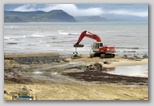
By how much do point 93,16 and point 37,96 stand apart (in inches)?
40.0

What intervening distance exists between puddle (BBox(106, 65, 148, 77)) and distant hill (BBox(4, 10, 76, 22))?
70cm

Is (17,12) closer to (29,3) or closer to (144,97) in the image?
(29,3)

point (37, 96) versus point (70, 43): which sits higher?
point (70, 43)

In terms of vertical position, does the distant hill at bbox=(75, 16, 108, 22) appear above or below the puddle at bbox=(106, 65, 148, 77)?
Answer: above

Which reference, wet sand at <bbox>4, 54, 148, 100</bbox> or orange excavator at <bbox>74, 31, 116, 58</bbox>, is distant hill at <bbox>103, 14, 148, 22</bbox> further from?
wet sand at <bbox>4, 54, 148, 100</bbox>

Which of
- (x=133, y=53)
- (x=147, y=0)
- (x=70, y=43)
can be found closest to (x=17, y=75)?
(x=70, y=43)

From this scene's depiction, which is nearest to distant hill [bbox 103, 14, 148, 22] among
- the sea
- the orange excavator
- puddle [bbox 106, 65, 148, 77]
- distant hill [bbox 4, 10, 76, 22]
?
the sea

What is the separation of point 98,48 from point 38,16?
71cm

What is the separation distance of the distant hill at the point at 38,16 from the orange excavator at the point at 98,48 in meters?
0.22

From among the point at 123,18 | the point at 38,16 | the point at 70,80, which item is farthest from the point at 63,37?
the point at 123,18

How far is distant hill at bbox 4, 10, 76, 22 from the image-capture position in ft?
12.5

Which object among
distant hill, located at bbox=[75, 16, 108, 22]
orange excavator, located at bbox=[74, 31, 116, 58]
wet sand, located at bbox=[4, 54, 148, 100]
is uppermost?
distant hill, located at bbox=[75, 16, 108, 22]

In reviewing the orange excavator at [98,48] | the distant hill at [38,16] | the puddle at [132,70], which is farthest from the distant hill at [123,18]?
the puddle at [132,70]

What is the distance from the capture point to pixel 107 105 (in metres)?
3.75
